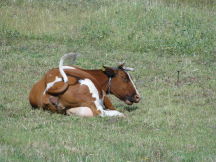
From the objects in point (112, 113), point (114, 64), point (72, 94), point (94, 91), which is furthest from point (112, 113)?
point (114, 64)

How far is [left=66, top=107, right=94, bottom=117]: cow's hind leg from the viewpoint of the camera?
34.4 feet

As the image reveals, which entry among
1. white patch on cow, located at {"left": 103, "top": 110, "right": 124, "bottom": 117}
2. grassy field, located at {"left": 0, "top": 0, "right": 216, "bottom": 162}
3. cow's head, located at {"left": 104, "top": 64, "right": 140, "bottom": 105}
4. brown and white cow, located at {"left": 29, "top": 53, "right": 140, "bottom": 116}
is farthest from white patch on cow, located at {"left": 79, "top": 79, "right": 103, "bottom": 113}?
cow's head, located at {"left": 104, "top": 64, "right": 140, "bottom": 105}

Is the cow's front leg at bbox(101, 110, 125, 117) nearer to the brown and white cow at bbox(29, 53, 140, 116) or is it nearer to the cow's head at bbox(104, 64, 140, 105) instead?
the brown and white cow at bbox(29, 53, 140, 116)

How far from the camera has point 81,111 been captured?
34.5 ft

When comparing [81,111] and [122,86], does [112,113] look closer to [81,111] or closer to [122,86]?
[81,111]

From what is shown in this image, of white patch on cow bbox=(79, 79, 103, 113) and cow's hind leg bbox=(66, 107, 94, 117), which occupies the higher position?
white patch on cow bbox=(79, 79, 103, 113)

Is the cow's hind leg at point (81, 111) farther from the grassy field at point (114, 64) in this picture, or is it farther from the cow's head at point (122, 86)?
the cow's head at point (122, 86)

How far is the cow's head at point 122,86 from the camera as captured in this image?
11.7m

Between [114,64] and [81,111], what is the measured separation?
641 centimetres

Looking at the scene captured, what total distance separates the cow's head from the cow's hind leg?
1309 mm

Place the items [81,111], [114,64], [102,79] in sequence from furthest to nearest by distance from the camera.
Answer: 1. [114,64]
2. [102,79]
3. [81,111]

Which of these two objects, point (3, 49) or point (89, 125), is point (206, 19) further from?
point (89, 125)

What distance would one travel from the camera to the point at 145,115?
10906mm

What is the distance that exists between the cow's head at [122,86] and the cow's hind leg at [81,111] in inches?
51.5
